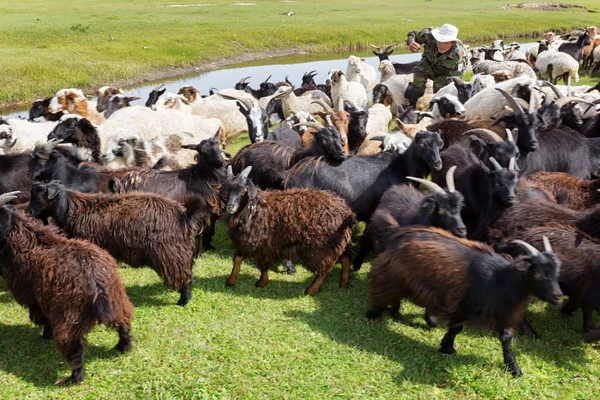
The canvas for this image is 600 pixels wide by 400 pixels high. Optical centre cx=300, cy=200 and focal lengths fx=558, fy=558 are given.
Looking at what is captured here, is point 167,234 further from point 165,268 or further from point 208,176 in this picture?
point 208,176

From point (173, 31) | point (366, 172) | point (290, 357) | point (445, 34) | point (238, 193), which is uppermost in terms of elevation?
point (445, 34)

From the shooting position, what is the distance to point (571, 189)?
5.88 m

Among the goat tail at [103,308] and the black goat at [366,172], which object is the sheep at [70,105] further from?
the goat tail at [103,308]

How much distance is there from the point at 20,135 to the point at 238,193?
16.3ft

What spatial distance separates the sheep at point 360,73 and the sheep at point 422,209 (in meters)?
10.5

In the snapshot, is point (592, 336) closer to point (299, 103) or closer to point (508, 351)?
point (508, 351)

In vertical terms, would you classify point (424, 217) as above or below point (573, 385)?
above

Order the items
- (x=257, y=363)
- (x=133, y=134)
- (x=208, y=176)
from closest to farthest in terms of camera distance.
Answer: (x=257, y=363)
(x=208, y=176)
(x=133, y=134)

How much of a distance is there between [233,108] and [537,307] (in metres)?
8.25

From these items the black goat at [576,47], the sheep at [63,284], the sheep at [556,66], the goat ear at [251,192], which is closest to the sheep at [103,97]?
the goat ear at [251,192]

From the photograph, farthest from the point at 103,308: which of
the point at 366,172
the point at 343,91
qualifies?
the point at 343,91

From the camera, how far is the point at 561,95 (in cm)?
885

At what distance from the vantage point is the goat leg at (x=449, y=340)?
429cm

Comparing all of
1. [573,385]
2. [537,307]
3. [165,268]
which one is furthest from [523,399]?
[165,268]
